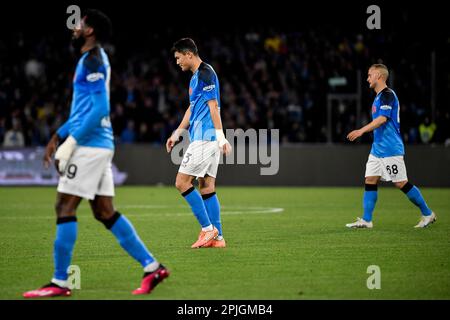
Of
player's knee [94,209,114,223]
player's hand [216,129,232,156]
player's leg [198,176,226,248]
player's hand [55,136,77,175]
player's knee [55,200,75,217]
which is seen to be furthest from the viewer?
player's leg [198,176,226,248]

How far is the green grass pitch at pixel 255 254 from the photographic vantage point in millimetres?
7422

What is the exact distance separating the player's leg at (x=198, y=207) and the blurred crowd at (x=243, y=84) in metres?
15.7

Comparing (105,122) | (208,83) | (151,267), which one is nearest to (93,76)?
(105,122)

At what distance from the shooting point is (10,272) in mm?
8477

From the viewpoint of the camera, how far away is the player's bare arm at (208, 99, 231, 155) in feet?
32.0

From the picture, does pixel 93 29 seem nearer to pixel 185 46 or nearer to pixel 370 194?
pixel 185 46

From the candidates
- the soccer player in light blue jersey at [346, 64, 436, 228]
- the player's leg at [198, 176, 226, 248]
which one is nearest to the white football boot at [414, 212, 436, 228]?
the soccer player in light blue jersey at [346, 64, 436, 228]

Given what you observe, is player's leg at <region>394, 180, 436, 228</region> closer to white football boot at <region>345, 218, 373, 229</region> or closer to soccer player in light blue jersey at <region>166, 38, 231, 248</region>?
white football boot at <region>345, 218, 373, 229</region>

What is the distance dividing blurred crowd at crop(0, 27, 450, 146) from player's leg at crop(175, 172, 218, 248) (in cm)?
1569

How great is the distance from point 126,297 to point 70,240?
70 centimetres

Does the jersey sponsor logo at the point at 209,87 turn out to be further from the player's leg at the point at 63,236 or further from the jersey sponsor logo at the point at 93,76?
the player's leg at the point at 63,236

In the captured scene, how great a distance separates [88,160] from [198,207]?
372 centimetres

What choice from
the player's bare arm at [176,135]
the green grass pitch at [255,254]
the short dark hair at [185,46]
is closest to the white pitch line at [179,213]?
the green grass pitch at [255,254]
